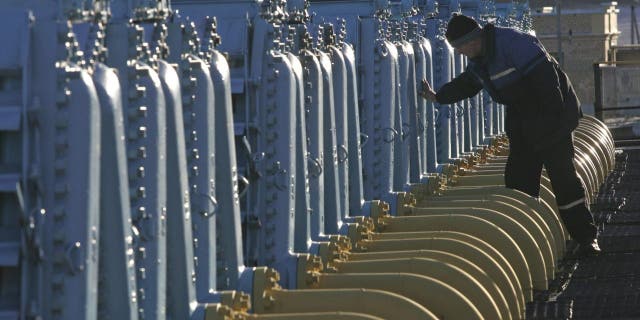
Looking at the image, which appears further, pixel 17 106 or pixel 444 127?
pixel 444 127

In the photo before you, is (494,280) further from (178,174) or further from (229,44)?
(178,174)

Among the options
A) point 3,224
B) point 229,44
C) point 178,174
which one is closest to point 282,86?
point 229,44

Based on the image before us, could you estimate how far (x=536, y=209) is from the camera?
12.7m

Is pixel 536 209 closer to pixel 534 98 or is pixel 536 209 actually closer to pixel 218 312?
pixel 534 98

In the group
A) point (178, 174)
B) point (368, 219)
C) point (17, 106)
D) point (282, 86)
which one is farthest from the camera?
point (368, 219)

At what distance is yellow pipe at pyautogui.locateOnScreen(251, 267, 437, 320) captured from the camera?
788 cm

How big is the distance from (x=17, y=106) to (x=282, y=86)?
3438mm

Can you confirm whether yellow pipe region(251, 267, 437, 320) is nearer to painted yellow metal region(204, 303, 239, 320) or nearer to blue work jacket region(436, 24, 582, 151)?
painted yellow metal region(204, 303, 239, 320)

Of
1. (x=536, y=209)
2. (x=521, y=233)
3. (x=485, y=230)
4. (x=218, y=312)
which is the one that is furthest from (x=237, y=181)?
(x=536, y=209)

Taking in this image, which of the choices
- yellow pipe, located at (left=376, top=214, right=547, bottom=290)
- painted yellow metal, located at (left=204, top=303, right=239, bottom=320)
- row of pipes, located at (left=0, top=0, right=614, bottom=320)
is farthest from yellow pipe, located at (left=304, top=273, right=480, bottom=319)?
yellow pipe, located at (left=376, top=214, right=547, bottom=290)

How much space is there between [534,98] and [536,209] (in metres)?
0.89

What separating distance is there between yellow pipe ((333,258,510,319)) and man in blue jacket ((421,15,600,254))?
290 centimetres

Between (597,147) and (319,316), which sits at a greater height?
(319,316)

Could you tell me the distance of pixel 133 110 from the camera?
6.73 metres
